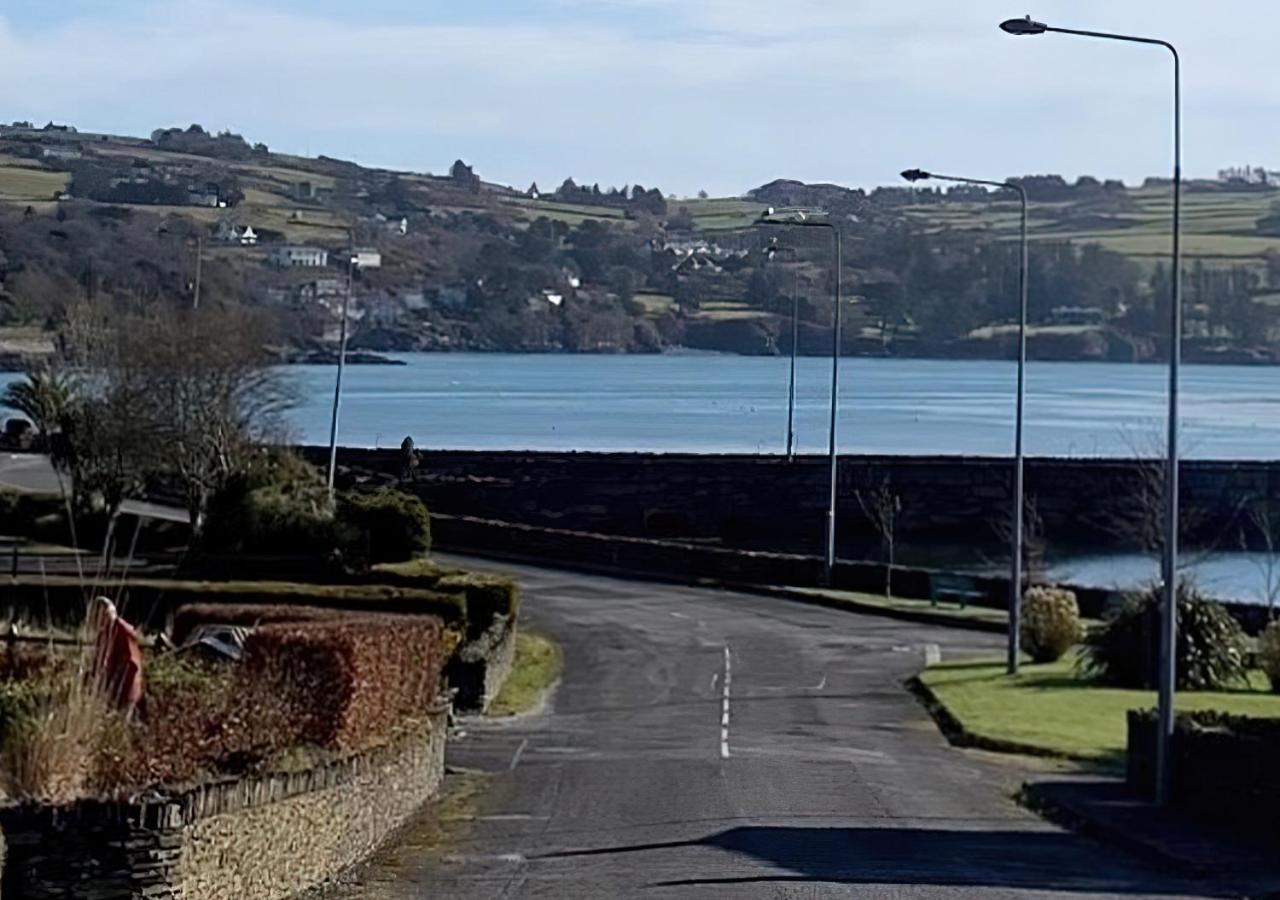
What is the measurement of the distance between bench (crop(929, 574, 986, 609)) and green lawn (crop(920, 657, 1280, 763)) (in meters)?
11.6

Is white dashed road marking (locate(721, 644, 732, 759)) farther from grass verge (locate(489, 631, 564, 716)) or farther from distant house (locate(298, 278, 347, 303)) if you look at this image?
distant house (locate(298, 278, 347, 303))

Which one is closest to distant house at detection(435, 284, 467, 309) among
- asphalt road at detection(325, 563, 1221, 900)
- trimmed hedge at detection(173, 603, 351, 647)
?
asphalt road at detection(325, 563, 1221, 900)

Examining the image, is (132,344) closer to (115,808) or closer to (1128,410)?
(115,808)

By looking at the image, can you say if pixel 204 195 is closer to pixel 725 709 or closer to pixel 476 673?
pixel 725 709

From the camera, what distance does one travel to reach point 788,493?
259ft

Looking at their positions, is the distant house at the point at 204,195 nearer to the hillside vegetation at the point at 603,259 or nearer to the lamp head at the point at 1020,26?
the hillside vegetation at the point at 603,259

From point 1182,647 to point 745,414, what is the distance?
113778 mm

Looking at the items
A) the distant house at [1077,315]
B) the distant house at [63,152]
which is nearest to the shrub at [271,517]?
the distant house at [1077,315]

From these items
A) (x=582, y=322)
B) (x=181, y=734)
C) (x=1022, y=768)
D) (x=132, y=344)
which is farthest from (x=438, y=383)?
(x=181, y=734)

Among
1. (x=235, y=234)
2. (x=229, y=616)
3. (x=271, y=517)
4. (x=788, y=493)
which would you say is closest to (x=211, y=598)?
(x=229, y=616)

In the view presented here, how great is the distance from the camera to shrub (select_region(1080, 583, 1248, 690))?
3694cm

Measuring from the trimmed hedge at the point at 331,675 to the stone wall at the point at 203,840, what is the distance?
1.14ft

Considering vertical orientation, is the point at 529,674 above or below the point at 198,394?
below

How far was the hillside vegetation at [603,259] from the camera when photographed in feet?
347
